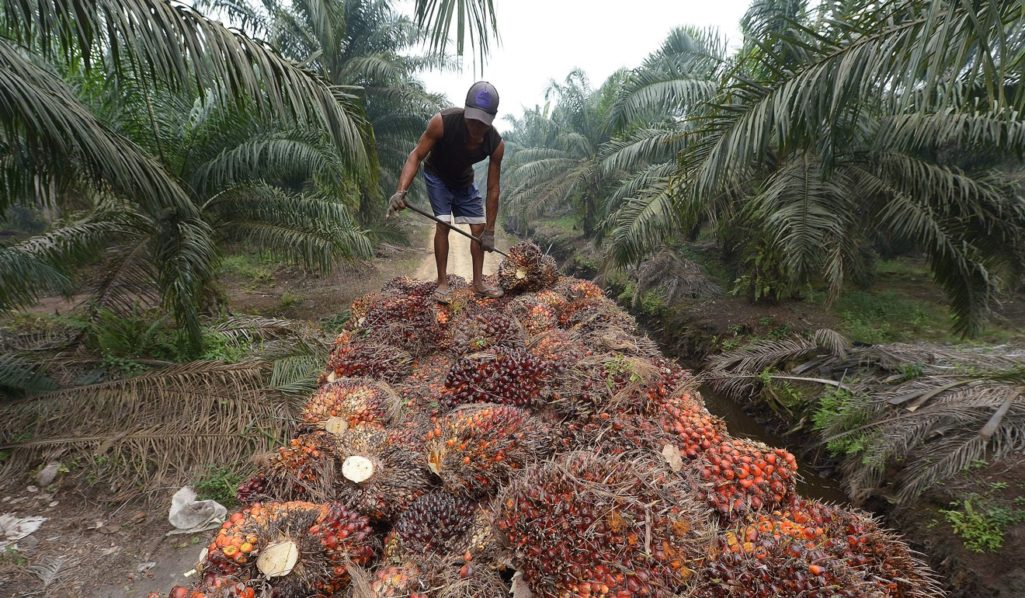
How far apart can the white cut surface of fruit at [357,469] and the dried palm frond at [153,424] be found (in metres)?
1.73

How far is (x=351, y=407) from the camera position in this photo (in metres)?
1.90

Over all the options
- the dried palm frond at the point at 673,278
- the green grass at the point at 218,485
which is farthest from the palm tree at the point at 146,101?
the dried palm frond at the point at 673,278

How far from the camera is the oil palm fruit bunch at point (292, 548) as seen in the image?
118cm

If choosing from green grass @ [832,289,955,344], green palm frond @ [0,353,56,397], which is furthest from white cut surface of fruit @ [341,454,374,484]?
green grass @ [832,289,955,344]

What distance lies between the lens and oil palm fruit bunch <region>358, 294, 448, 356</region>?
276cm

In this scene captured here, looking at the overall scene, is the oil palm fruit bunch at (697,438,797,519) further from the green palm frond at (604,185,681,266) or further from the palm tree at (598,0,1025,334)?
the green palm frond at (604,185,681,266)

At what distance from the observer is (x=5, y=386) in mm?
3186

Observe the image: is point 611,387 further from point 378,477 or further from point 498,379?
point 378,477

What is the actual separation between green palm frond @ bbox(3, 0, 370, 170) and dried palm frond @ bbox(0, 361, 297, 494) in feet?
6.34

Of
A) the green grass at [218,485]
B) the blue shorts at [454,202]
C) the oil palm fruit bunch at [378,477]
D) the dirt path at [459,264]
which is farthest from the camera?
the dirt path at [459,264]

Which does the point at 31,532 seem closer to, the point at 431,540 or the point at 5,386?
the point at 5,386

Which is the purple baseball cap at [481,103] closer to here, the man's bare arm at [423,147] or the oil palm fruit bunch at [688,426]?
the man's bare arm at [423,147]

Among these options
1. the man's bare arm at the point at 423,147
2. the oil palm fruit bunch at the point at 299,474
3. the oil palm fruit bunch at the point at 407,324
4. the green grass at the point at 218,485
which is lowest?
the green grass at the point at 218,485

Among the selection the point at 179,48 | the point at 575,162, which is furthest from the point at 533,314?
the point at 575,162
